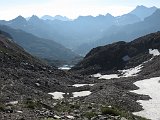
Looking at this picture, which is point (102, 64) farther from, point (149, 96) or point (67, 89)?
point (149, 96)

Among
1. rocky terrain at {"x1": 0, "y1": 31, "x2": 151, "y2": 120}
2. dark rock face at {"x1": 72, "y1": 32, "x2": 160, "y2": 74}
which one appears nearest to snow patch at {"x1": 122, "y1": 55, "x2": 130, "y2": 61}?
dark rock face at {"x1": 72, "y1": 32, "x2": 160, "y2": 74}

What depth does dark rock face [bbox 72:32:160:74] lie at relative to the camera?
166 meters

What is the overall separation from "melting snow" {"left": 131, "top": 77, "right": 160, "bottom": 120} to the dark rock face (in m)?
79.8

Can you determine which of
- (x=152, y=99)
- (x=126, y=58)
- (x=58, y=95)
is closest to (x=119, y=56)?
(x=126, y=58)

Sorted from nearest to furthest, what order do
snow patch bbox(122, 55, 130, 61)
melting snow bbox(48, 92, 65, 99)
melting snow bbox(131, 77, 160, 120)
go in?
melting snow bbox(131, 77, 160, 120), melting snow bbox(48, 92, 65, 99), snow patch bbox(122, 55, 130, 61)

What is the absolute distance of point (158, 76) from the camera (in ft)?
285

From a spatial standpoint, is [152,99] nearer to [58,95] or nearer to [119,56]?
[58,95]

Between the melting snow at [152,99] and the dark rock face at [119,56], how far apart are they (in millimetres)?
79756

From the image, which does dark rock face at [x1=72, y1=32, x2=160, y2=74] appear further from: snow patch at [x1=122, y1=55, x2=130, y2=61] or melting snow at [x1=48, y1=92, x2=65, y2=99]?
melting snow at [x1=48, y1=92, x2=65, y2=99]

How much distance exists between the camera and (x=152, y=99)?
189ft

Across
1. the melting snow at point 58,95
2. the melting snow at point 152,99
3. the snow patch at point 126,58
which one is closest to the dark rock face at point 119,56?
the snow patch at point 126,58

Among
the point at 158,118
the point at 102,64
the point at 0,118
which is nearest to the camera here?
the point at 0,118

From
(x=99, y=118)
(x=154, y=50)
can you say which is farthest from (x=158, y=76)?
(x=154, y=50)

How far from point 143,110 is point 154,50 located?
118 m
